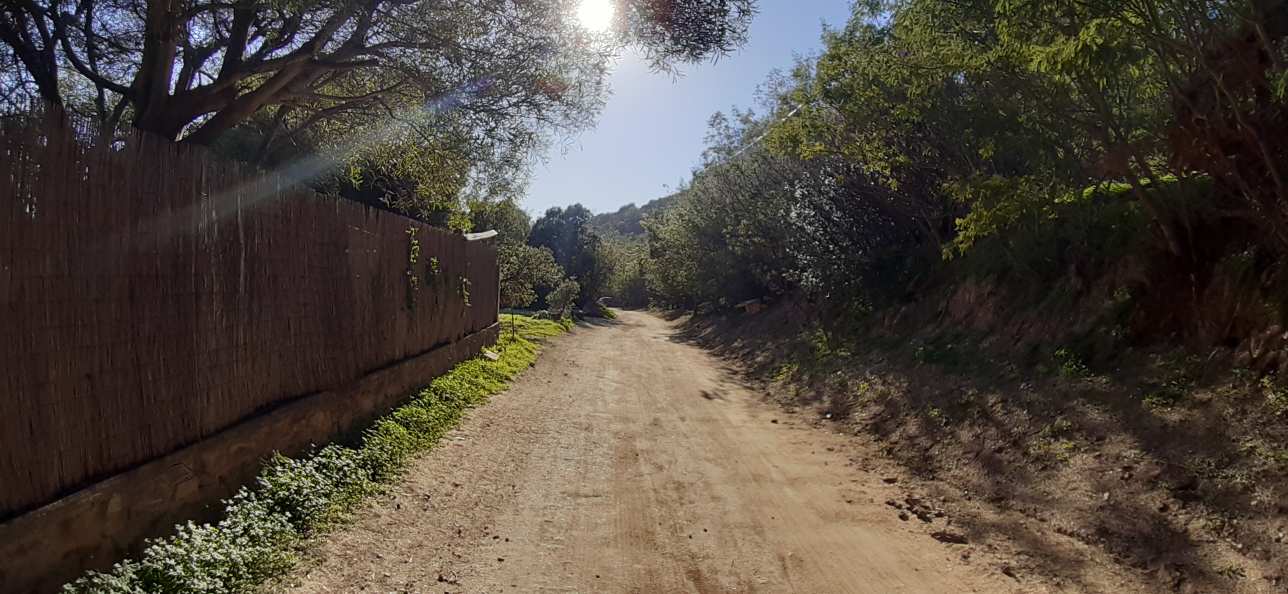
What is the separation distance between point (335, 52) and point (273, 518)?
559 cm

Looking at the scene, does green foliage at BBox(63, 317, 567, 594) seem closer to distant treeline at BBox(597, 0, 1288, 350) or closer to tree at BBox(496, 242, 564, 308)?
distant treeline at BBox(597, 0, 1288, 350)

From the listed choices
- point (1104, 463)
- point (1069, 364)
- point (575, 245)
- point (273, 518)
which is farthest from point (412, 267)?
point (575, 245)

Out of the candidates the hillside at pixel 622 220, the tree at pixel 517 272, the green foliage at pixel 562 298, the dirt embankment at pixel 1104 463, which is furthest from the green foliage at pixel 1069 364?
the hillside at pixel 622 220

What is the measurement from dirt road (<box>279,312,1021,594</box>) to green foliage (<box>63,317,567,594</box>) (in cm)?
22

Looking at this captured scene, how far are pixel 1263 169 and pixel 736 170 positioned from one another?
18.9 metres

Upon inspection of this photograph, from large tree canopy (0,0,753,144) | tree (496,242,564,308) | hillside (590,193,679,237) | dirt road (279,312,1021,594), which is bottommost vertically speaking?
dirt road (279,312,1021,594)

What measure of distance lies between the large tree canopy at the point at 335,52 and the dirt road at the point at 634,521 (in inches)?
169

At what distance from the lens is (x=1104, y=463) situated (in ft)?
19.9

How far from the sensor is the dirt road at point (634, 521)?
4.68 metres

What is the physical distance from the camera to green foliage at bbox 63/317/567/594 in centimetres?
395

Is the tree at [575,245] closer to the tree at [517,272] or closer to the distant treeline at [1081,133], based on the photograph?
the tree at [517,272]

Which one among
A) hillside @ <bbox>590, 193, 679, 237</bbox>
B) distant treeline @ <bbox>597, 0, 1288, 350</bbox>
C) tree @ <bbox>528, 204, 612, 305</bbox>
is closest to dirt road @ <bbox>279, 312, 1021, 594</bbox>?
distant treeline @ <bbox>597, 0, 1288, 350</bbox>

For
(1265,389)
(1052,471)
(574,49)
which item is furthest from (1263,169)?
(574,49)

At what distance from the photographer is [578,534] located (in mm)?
5445
